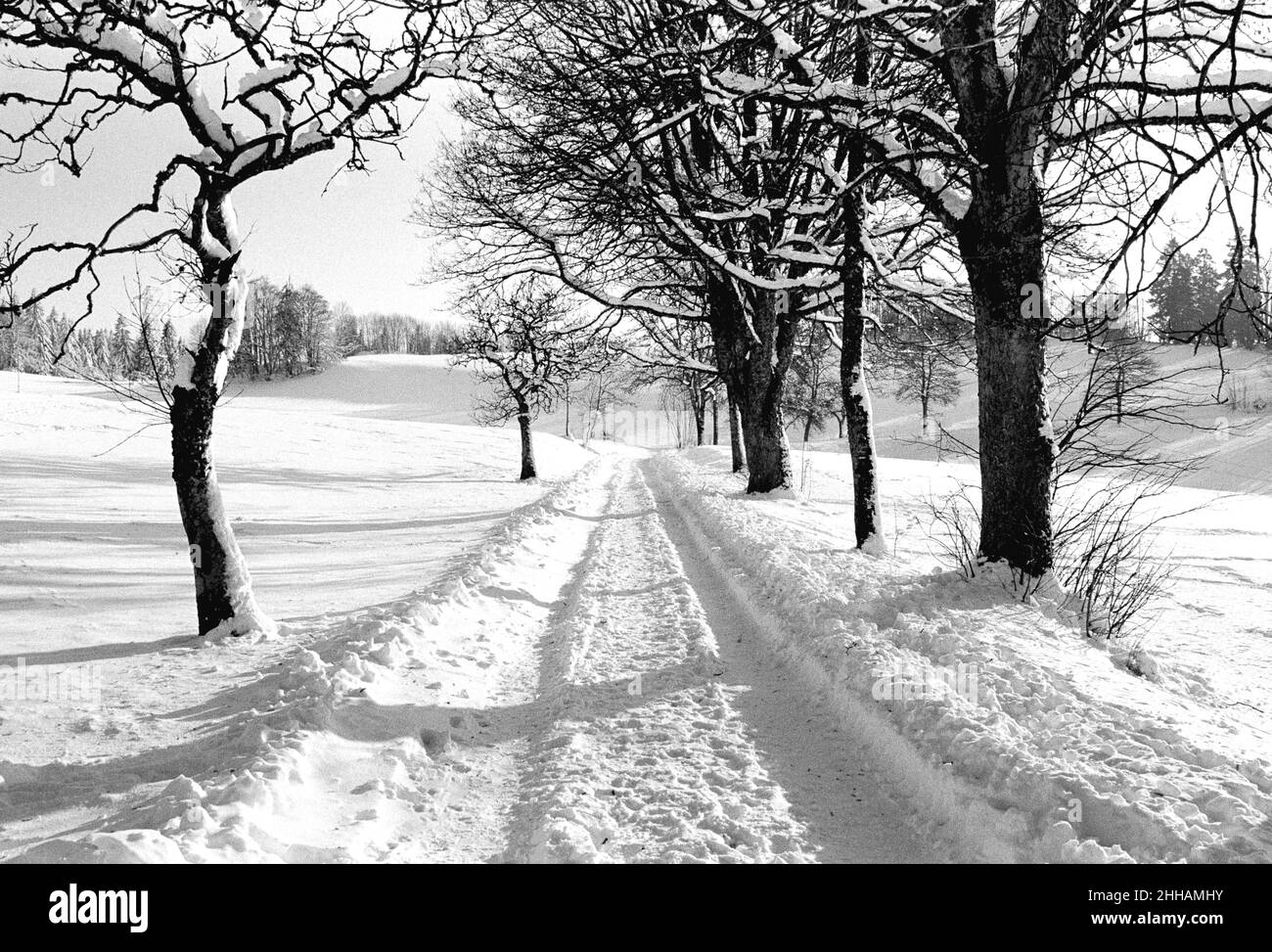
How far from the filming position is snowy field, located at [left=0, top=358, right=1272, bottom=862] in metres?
3.27

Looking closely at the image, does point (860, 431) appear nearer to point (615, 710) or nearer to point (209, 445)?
point (615, 710)

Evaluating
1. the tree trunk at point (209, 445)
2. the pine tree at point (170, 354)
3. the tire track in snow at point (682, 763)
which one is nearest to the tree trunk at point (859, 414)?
the tire track in snow at point (682, 763)

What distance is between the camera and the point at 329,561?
385 inches

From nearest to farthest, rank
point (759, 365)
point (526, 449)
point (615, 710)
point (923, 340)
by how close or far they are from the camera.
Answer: point (615, 710) → point (759, 365) → point (923, 340) → point (526, 449)

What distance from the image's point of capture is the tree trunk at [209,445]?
251 inches

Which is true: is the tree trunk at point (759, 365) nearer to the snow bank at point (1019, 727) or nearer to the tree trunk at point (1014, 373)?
the tree trunk at point (1014, 373)

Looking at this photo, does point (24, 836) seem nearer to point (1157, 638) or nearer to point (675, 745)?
point (675, 745)

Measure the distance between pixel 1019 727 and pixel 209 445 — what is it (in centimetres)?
717

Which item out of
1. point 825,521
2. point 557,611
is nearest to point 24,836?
point 557,611

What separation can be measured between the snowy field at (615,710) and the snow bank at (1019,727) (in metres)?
0.02

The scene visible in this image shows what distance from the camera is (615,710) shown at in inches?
190

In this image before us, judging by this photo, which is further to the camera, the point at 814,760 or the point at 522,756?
the point at 522,756

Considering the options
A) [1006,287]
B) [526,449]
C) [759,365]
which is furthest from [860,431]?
[526,449]

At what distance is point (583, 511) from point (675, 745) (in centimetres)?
1142
